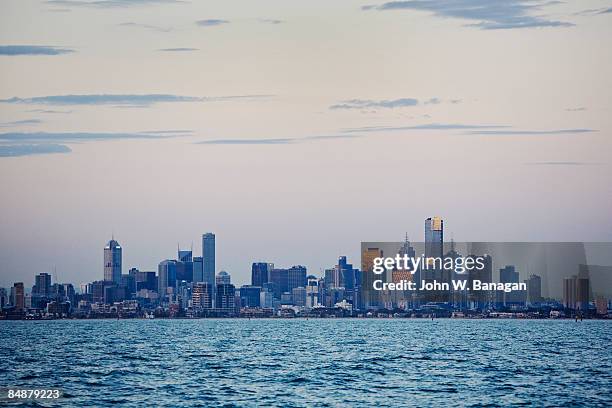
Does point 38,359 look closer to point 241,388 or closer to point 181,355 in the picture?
point 181,355

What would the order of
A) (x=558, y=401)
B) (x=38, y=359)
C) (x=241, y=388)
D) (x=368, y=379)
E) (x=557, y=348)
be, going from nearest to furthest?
(x=558, y=401), (x=241, y=388), (x=368, y=379), (x=38, y=359), (x=557, y=348)

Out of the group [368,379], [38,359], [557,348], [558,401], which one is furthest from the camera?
[557,348]

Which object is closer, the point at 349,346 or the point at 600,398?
the point at 600,398

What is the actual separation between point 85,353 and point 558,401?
55604 millimetres

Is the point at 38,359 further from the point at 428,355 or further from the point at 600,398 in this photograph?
the point at 600,398

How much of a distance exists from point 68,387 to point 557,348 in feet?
207

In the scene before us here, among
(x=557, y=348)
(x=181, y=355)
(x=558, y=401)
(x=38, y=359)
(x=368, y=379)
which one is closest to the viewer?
(x=558, y=401)

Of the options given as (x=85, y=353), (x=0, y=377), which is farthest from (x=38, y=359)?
(x=0, y=377)

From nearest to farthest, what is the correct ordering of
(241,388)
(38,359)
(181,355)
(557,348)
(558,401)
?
1. (558,401)
2. (241,388)
3. (38,359)
4. (181,355)
5. (557,348)

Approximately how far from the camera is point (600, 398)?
62.7m

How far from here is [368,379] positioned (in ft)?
241

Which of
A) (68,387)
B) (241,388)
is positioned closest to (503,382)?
(241,388)

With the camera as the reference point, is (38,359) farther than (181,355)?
No

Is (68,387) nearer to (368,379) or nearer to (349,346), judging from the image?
(368,379)
